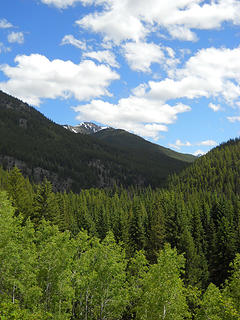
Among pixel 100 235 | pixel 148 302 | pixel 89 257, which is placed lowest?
pixel 100 235

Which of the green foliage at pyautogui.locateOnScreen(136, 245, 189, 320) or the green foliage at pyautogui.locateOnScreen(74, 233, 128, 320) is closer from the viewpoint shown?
the green foliage at pyautogui.locateOnScreen(136, 245, 189, 320)

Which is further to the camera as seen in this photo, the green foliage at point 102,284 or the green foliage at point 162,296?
the green foliage at point 102,284

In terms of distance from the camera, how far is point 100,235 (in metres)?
75.3

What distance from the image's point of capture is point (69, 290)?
73.0 feet

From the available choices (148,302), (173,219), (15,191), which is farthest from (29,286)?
(173,219)

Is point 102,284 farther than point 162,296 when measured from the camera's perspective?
Yes

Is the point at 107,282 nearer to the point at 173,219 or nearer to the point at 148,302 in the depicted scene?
the point at 148,302

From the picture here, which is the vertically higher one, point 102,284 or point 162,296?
point 162,296

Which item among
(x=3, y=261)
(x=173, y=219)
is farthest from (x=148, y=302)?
(x=173, y=219)

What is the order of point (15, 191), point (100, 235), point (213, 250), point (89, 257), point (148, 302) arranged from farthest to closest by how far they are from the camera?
point (100, 235)
point (213, 250)
point (15, 191)
point (89, 257)
point (148, 302)

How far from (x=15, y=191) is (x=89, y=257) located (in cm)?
3072

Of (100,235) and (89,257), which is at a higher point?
(89,257)

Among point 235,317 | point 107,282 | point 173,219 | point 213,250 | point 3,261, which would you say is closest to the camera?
point 235,317

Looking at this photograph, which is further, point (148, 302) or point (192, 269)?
point (192, 269)
